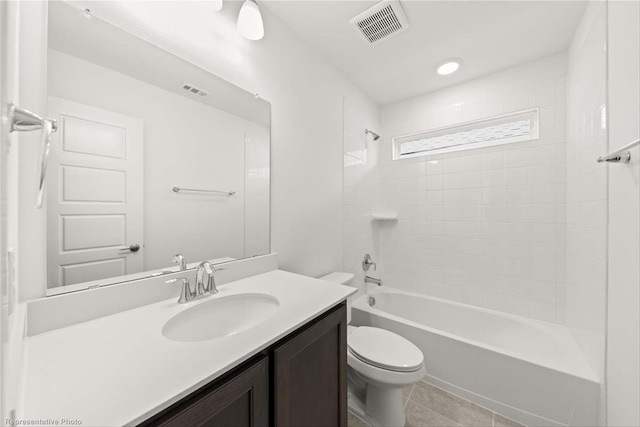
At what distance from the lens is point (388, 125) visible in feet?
8.76

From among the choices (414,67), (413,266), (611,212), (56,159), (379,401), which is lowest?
(379,401)

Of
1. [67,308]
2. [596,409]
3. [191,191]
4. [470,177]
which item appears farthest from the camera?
[470,177]

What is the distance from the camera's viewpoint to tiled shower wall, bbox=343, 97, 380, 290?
2160 millimetres

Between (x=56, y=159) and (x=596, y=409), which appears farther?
(x=596, y=409)

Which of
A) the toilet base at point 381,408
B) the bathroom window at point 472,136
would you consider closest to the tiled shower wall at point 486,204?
the bathroom window at point 472,136

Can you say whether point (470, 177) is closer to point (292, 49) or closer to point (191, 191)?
point (292, 49)

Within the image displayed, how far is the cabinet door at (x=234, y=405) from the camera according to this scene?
0.52m

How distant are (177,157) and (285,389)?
3.29 ft

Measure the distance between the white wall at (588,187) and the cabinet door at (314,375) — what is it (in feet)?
4.34

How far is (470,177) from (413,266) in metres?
1.03

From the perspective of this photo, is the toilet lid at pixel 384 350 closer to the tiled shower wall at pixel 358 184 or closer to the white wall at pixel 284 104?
the white wall at pixel 284 104

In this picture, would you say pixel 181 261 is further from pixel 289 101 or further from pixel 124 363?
pixel 289 101

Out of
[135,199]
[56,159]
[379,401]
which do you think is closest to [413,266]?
[379,401]

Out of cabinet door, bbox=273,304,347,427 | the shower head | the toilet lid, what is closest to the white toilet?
the toilet lid
